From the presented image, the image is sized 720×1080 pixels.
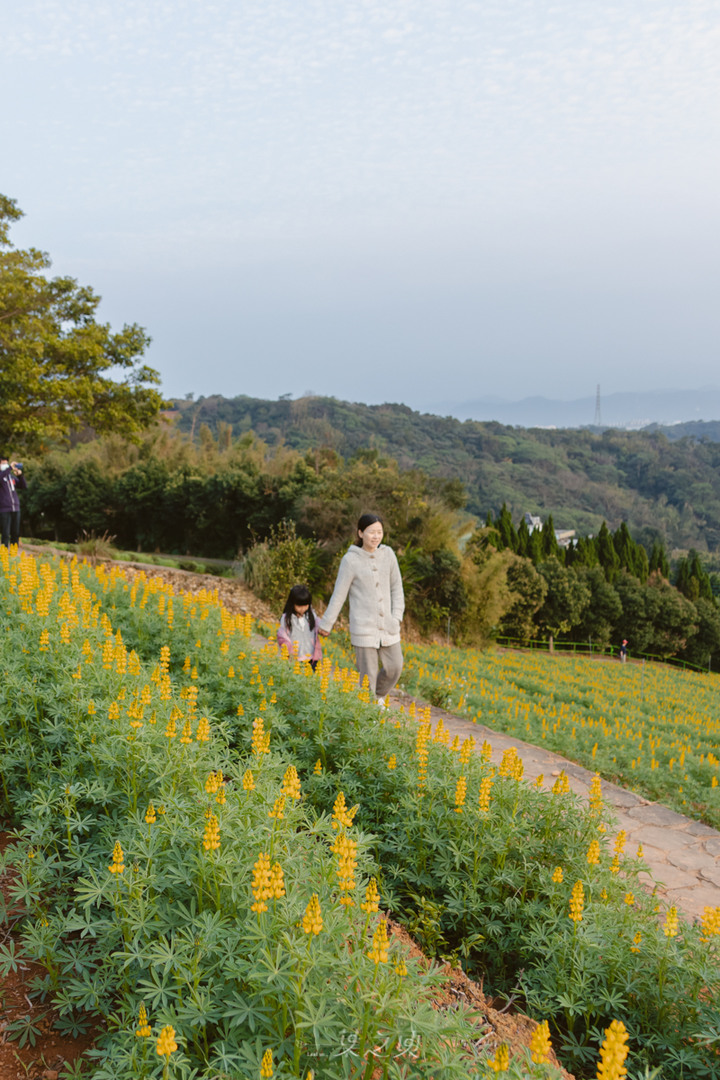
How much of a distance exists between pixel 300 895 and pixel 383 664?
3575 mm

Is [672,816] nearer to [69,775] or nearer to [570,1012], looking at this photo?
[570,1012]

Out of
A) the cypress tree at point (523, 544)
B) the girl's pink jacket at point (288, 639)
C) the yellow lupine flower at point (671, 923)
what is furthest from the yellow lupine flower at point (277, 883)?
the cypress tree at point (523, 544)

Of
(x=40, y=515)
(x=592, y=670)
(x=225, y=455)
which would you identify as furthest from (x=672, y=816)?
(x=40, y=515)

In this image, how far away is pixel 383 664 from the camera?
5.66 m

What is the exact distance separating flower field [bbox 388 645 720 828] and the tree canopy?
8679 millimetres

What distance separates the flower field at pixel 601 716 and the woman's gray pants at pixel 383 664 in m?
2.32

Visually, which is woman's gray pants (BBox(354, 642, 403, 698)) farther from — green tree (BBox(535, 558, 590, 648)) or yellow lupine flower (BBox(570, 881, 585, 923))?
green tree (BBox(535, 558, 590, 648))

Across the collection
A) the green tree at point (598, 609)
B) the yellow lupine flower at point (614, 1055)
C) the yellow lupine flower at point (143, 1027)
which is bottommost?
the green tree at point (598, 609)

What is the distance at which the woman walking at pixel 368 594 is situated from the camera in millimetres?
5355

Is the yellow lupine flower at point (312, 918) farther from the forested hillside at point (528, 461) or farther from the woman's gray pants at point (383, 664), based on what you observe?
the forested hillside at point (528, 461)

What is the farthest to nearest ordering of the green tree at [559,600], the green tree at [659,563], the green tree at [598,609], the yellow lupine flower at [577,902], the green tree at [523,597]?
1. the green tree at [659,563]
2. the green tree at [598,609]
3. the green tree at [559,600]
4. the green tree at [523,597]
5. the yellow lupine flower at [577,902]

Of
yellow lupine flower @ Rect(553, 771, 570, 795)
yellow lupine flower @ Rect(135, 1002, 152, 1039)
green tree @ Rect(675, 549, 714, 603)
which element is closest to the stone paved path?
yellow lupine flower @ Rect(553, 771, 570, 795)

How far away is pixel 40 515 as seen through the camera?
75.1 ft

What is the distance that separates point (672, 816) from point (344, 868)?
439cm
